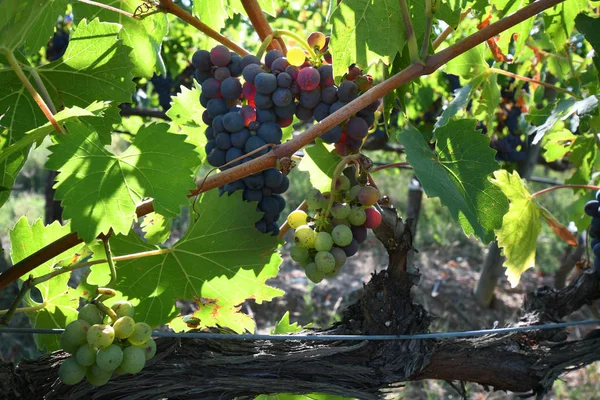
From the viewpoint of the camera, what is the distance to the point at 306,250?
3.32ft

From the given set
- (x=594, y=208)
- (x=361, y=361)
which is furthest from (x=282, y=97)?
(x=594, y=208)

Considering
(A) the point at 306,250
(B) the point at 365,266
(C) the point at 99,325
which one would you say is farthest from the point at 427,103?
(C) the point at 99,325

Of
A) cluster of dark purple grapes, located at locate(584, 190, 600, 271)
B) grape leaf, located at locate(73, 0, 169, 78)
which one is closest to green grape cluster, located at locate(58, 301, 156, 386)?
grape leaf, located at locate(73, 0, 169, 78)

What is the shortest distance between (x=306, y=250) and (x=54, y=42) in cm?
304

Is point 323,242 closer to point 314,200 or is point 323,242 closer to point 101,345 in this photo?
point 314,200

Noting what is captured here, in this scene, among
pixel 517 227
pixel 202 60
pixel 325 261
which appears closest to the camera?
pixel 325 261

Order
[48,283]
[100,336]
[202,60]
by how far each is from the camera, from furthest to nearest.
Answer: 1. [48,283]
2. [202,60]
3. [100,336]

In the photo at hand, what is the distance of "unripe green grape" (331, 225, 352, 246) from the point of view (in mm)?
983

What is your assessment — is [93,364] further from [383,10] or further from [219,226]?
[383,10]

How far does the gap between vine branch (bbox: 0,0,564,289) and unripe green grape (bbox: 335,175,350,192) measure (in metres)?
0.11

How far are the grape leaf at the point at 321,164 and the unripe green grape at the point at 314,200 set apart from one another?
8cm

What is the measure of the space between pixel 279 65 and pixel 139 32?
441 millimetres

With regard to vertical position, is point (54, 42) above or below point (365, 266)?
above

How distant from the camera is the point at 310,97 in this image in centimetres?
103
